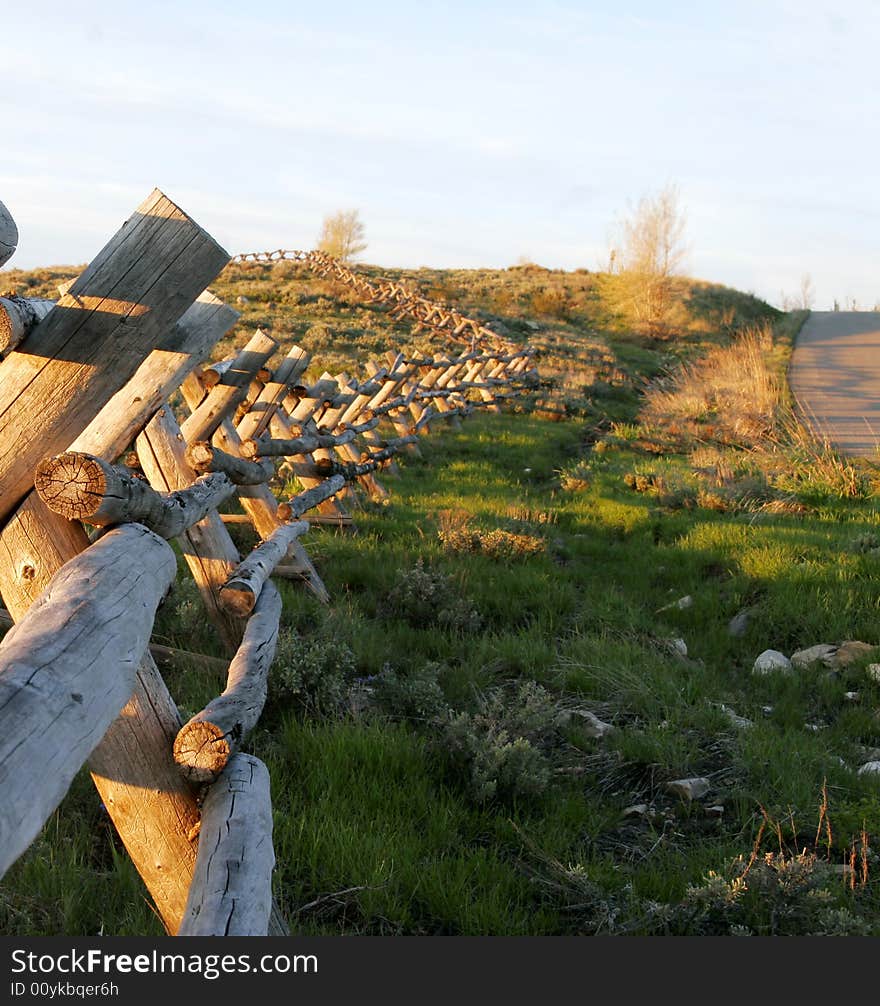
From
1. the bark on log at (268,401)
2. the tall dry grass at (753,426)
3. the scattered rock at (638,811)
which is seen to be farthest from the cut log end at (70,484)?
the tall dry grass at (753,426)

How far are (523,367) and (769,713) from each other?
51.3 ft

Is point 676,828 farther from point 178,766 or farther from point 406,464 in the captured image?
point 406,464

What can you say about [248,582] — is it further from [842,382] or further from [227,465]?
[842,382]

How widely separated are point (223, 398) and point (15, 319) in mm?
2771

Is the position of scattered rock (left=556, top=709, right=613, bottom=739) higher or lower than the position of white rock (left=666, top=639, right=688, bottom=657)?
lower

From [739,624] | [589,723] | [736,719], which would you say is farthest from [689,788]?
[739,624]

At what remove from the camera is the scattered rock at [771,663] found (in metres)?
4.93

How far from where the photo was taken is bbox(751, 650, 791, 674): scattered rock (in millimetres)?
4934

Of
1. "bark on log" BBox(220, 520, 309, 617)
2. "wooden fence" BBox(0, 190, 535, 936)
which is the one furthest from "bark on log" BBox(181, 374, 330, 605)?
"wooden fence" BBox(0, 190, 535, 936)

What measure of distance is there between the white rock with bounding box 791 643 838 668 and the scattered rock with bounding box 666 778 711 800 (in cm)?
173

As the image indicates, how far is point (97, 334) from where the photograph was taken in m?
2.30

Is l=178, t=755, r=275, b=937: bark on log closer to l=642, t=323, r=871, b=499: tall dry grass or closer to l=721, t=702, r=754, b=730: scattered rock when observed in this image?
Result: l=721, t=702, r=754, b=730: scattered rock

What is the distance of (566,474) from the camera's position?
9.95m

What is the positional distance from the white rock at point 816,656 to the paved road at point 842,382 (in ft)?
18.1
